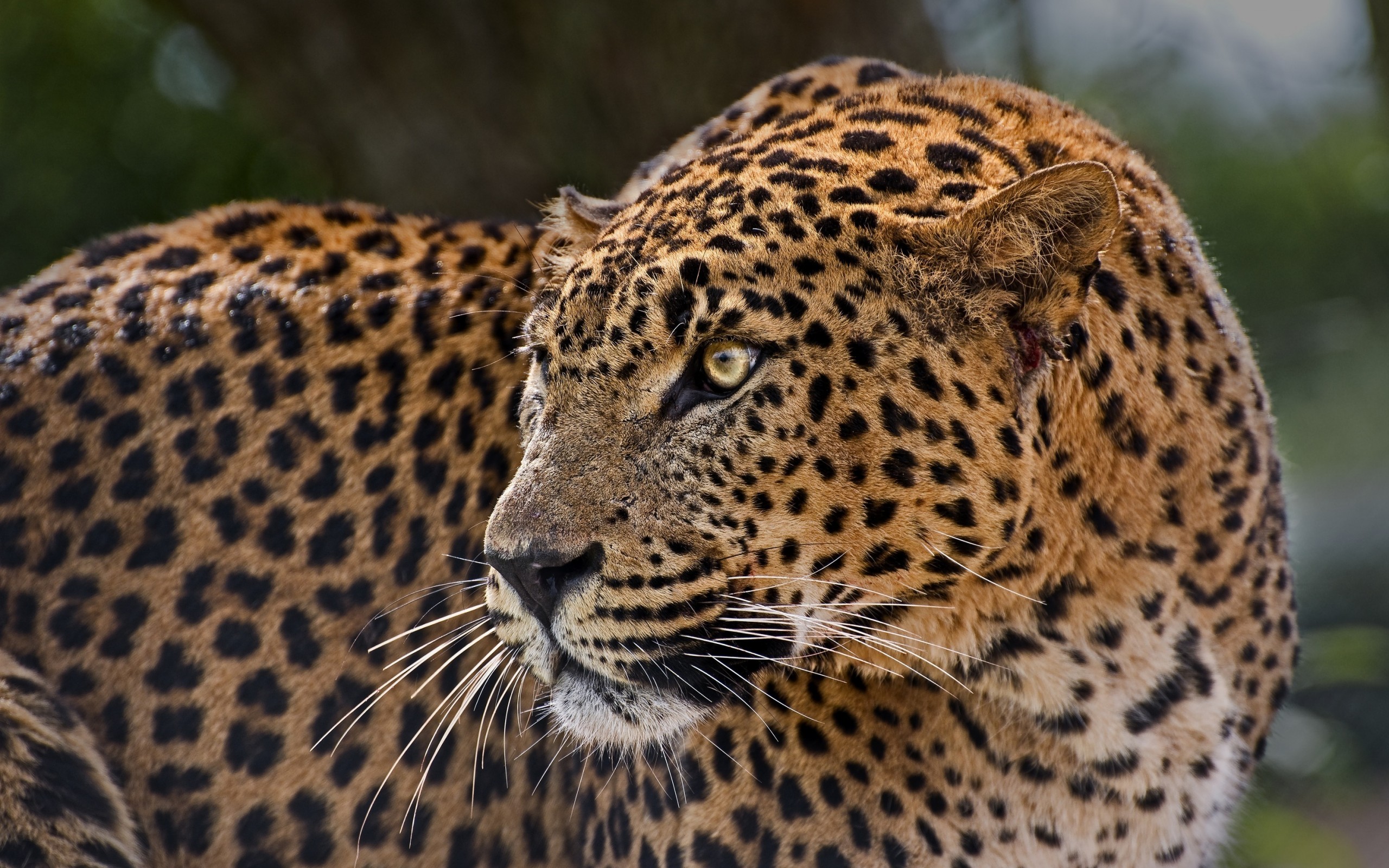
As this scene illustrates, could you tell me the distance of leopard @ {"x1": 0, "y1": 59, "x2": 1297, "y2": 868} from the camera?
382 cm

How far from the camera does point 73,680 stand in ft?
15.7

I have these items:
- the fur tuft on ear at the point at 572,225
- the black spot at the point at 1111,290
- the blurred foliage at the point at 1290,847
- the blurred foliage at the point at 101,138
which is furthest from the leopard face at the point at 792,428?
the blurred foliage at the point at 101,138

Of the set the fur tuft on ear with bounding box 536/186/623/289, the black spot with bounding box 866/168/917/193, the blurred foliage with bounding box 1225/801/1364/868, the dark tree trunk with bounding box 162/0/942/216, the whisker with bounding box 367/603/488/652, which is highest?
the dark tree trunk with bounding box 162/0/942/216

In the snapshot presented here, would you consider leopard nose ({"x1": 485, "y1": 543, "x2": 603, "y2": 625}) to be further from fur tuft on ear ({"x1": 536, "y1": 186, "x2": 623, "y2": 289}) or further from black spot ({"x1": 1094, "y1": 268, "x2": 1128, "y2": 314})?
black spot ({"x1": 1094, "y1": 268, "x2": 1128, "y2": 314})

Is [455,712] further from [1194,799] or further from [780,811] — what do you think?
[1194,799]

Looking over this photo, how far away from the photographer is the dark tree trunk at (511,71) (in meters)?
8.86

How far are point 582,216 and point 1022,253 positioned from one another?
1.56 metres

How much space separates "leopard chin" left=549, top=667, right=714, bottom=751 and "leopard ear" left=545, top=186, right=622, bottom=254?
1421 millimetres

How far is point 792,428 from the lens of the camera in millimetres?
3803

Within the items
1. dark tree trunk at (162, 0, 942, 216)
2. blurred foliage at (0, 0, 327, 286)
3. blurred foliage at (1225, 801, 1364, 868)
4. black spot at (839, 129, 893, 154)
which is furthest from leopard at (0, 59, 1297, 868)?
blurred foliage at (0, 0, 327, 286)

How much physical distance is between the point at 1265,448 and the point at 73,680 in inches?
158

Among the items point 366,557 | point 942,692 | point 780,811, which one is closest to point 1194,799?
point 942,692

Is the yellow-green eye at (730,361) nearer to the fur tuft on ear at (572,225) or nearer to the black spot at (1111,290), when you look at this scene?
the fur tuft on ear at (572,225)

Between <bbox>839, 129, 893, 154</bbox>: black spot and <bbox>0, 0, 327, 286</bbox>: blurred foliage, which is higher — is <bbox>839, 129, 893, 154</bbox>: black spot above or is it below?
below
